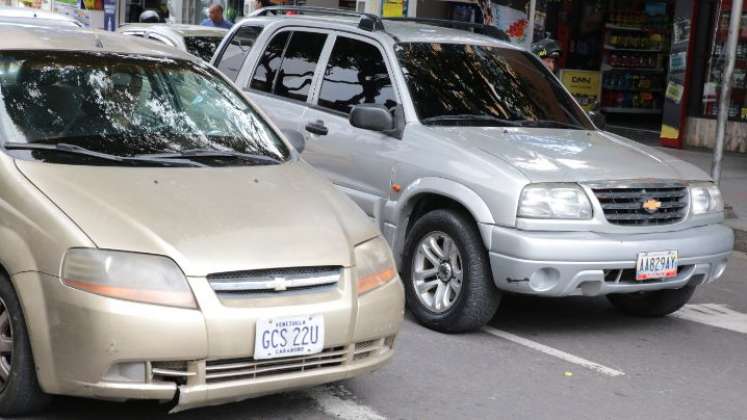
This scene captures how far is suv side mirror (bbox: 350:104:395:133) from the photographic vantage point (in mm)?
7062

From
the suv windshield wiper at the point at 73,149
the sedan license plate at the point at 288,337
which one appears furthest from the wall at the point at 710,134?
the sedan license plate at the point at 288,337

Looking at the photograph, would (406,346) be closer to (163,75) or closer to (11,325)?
(163,75)

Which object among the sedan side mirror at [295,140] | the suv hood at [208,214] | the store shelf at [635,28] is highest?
the store shelf at [635,28]

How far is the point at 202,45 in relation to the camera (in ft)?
38.0

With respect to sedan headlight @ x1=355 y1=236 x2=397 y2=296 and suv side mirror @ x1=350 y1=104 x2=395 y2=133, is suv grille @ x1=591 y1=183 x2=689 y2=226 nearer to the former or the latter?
suv side mirror @ x1=350 y1=104 x2=395 y2=133

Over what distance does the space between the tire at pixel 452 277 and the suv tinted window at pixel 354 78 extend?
1.02 metres

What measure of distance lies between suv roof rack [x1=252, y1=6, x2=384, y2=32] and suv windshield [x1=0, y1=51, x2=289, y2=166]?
5.69 feet

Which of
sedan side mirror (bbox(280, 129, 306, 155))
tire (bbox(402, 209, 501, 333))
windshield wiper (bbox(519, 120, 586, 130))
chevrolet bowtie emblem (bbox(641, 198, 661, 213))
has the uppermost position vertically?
windshield wiper (bbox(519, 120, 586, 130))

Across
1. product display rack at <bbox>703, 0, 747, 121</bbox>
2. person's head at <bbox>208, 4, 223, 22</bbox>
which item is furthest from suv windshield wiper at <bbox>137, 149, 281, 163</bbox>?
product display rack at <bbox>703, 0, 747, 121</bbox>

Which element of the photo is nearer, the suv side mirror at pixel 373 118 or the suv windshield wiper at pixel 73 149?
the suv windshield wiper at pixel 73 149

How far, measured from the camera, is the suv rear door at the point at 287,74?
8.10 metres

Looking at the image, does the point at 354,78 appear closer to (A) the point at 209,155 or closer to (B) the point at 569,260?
(B) the point at 569,260

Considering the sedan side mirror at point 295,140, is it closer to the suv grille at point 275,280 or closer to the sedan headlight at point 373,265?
the sedan headlight at point 373,265

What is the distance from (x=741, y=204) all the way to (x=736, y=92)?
13.7 ft
